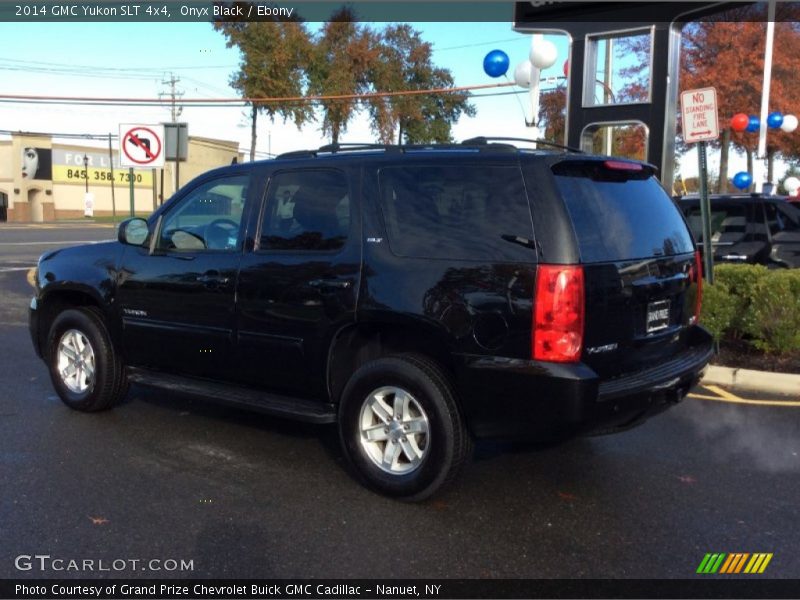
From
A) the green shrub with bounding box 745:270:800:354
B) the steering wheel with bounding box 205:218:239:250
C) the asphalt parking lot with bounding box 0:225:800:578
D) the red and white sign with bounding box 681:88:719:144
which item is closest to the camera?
the asphalt parking lot with bounding box 0:225:800:578

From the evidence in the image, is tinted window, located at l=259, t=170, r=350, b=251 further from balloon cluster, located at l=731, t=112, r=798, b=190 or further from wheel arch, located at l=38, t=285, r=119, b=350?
balloon cluster, located at l=731, t=112, r=798, b=190

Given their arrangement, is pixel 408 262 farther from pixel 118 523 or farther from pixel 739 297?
pixel 739 297

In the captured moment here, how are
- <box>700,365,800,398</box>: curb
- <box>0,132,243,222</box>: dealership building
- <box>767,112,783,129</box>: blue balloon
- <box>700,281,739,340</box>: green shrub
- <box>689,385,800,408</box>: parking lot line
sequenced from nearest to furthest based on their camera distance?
1. <box>689,385,800,408</box>: parking lot line
2. <box>700,365,800,398</box>: curb
3. <box>700,281,739,340</box>: green shrub
4. <box>767,112,783,129</box>: blue balloon
5. <box>0,132,243,222</box>: dealership building

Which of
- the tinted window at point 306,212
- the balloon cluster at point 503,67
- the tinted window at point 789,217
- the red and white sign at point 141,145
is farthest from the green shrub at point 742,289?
the red and white sign at point 141,145

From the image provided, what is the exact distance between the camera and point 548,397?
3658 millimetres

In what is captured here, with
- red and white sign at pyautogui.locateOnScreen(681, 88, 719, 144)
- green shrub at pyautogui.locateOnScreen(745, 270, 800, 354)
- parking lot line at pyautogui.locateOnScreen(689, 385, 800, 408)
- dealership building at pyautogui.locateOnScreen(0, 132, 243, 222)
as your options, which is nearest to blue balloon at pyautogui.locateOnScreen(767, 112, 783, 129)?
red and white sign at pyautogui.locateOnScreen(681, 88, 719, 144)

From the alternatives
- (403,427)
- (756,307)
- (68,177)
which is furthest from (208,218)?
(68,177)

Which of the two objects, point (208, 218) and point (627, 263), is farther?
point (208, 218)

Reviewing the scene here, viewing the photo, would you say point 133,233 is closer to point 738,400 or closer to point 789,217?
point 738,400

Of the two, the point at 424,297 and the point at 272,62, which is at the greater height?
the point at 272,62

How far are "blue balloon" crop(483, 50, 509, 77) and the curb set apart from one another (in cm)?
958

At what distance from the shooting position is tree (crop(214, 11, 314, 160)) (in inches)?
997

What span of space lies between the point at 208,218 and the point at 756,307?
17.2ft

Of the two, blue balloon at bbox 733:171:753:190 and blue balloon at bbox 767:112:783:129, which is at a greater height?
blue balloon at bbox 767:112:783:129
